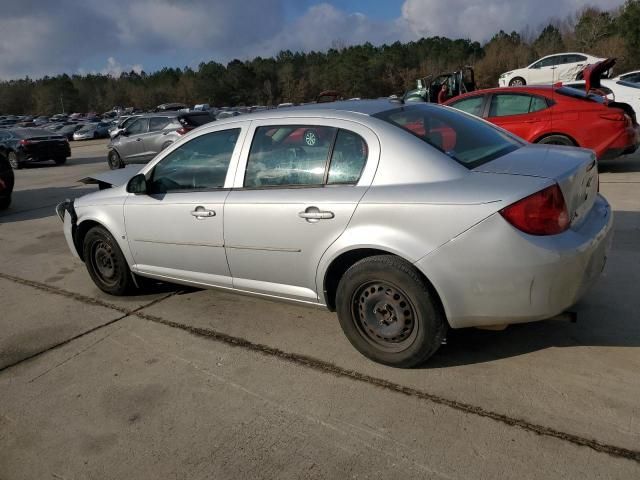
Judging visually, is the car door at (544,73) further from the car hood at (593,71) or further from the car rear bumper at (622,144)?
the car rear bumper at (622,144)

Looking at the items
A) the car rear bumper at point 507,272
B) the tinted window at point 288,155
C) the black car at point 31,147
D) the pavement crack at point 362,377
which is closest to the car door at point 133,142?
the black car at point 31,147

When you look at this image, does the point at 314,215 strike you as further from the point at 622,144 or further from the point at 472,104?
the point at 472,104

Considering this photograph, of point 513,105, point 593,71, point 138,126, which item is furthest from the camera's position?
point 138,126

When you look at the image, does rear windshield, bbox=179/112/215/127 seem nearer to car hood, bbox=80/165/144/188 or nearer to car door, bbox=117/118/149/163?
car door, bbox=117/118/149/163

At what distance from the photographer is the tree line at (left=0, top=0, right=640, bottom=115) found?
5112 cm

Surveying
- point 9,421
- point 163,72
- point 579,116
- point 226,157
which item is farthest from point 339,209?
point 163,72

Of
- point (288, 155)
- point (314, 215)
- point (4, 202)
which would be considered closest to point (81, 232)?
point (288, 155)

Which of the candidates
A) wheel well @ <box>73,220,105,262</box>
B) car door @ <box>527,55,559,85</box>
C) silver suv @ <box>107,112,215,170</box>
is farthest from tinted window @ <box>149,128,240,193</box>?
car door @ <box>527,55,559,85</box>

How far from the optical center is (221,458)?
2.55 m

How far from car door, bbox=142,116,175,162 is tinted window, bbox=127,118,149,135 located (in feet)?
0.80

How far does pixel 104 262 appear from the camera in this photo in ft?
15.9

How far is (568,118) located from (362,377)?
652 cm

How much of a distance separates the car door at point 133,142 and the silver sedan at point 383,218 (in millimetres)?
11181

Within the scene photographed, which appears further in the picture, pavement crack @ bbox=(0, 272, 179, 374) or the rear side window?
pavement crack @ bbox=(0, 272, 179, 374)
